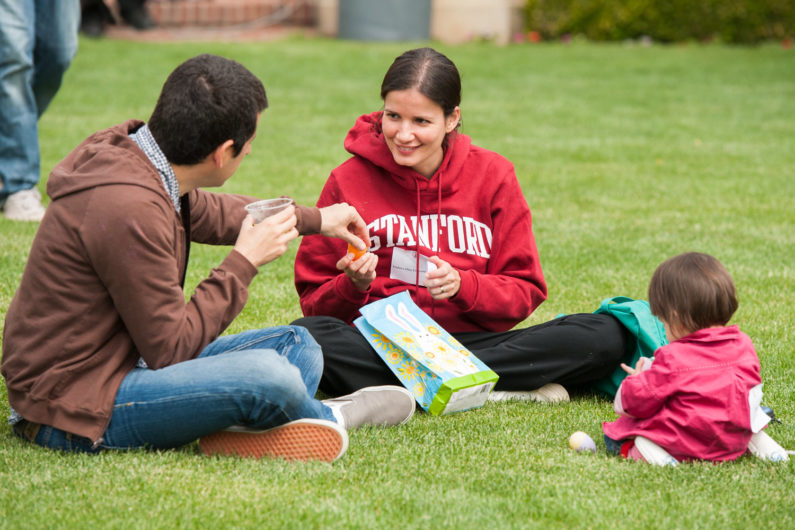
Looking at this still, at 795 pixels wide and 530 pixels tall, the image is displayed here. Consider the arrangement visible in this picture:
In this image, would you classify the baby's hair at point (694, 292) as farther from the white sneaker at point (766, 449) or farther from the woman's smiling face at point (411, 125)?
the woman's smiling face at point (411, 125)

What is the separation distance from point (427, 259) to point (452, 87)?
64 cm

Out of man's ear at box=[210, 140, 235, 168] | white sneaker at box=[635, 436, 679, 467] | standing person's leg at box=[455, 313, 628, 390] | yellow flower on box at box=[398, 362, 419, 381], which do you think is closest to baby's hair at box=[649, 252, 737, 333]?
white sneaker at box=[635, 436, 679, 467]

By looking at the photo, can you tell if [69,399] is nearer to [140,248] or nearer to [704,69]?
[140,248]

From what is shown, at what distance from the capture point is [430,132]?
382cm

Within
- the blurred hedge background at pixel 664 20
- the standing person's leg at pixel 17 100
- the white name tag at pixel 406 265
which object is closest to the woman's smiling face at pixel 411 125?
the white name tag at pixel 406 265

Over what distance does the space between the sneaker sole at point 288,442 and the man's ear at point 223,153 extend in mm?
775

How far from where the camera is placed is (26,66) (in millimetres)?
5742

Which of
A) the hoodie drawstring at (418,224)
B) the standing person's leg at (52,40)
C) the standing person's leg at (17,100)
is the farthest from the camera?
the standing person's leg at (52,40)

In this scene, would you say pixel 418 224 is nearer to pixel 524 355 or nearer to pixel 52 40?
pixel 524 355

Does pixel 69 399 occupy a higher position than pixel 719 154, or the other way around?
pixel 69 399

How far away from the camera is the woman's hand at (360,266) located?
3.57 meters

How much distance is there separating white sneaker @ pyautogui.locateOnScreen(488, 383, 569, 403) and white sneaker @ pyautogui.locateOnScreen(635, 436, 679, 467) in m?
0.71

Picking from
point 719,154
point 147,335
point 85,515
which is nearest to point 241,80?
point 147,335

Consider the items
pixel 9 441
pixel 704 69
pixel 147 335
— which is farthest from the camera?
pixel 704 69
